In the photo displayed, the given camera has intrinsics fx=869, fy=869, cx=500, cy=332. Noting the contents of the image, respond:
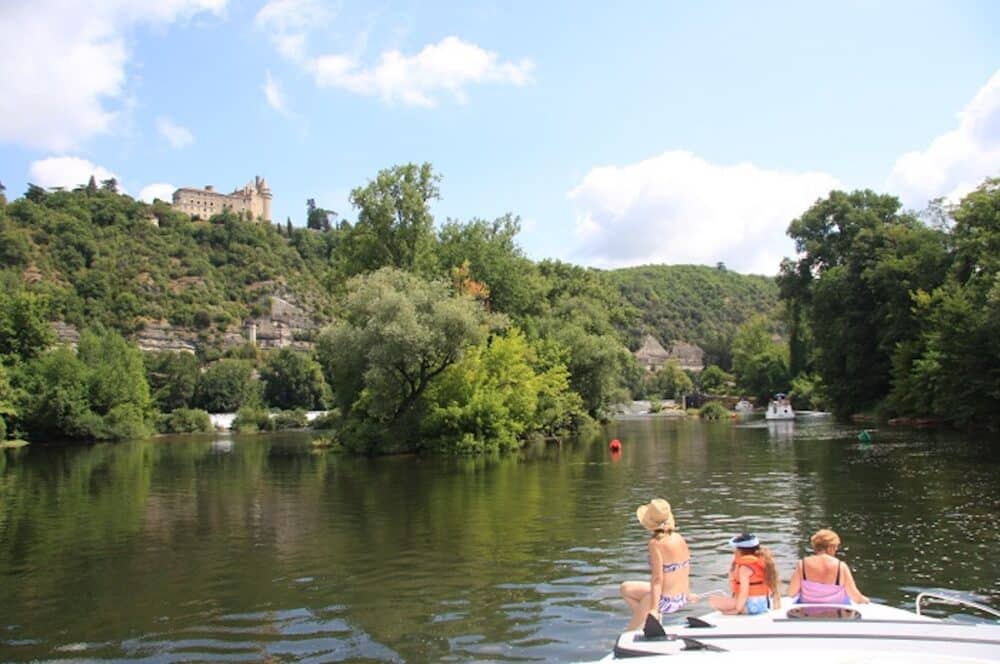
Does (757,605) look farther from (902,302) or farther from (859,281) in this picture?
(859,281)

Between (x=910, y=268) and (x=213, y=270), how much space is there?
151065 millimetres

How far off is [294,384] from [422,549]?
4939 inches

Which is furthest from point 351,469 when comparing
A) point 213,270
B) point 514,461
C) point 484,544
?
Answer: point 213,270

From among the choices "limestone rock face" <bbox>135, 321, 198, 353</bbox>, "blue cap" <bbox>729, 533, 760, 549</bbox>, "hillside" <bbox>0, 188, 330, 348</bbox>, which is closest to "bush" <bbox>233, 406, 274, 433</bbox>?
"hillside" <bbox>0, 188, 330, 348</bbox>

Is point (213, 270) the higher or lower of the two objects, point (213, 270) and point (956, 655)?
the higher

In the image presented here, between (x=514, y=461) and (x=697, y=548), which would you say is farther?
(x=514, y=461)

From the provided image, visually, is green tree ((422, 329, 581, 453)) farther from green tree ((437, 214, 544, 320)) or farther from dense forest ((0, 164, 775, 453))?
green tree ((437, 214, 544, 320))

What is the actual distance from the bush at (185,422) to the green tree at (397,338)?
59.8m

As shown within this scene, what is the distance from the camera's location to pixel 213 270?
184 metres

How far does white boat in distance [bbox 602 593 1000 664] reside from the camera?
7887 mm

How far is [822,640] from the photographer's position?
8.30 meters

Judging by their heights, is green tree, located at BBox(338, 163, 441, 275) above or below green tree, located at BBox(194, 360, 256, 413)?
above

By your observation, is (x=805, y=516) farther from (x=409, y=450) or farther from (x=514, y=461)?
(x=409, y=450)

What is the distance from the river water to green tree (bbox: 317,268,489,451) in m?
9.41
